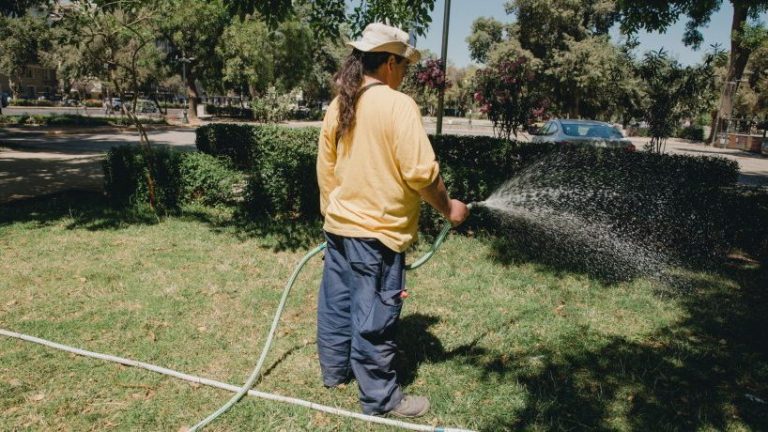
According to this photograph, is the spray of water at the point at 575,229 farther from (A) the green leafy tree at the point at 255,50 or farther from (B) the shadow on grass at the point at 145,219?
(A) the green leafy tree at the point at 255,50

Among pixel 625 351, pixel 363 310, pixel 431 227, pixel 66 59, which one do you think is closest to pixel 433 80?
pixel 431 227

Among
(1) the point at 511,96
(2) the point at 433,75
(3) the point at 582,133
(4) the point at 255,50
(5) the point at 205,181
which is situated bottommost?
(5) the point at 205,181

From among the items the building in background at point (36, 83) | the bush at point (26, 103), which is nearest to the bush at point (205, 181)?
the bush at point (26, 103)

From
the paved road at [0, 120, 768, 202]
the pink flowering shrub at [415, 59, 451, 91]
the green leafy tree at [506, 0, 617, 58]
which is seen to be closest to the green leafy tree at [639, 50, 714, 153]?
the paved road at [0, 120, 768, 202]

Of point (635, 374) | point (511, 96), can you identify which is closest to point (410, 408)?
point (635, 374)

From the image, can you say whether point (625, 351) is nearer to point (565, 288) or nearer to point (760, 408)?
point (760, 408)

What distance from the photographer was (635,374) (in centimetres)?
361

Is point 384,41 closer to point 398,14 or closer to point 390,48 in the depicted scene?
point 390,48

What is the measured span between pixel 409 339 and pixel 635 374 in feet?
5.46

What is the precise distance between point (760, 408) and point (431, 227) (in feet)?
14.4

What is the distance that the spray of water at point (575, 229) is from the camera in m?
5.99

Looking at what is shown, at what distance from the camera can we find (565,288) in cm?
526

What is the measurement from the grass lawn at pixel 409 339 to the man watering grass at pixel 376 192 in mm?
481

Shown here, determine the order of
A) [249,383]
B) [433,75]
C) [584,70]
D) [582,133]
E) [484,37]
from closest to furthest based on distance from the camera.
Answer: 1. [249,383]
2. [433,75]
3. [582,133]
4. [584,70]
5. [484,37]
